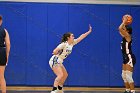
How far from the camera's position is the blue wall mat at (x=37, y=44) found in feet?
34.2

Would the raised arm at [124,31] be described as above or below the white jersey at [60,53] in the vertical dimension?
above

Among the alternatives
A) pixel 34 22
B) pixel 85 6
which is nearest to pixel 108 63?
pixel 85 6

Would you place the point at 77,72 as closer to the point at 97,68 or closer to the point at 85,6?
the point at 97,68

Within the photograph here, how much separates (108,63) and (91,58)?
0.55 m

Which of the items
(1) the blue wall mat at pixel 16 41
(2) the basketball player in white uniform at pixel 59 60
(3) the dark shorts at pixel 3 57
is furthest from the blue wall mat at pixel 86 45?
(3) the dark shorts at pixel 3 57

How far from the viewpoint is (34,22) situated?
34.2 feet

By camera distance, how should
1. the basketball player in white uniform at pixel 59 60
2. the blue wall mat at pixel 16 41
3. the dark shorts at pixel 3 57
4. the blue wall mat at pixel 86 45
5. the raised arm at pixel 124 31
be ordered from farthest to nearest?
the blue wall mat at pixel 86 45 → the blue wall mat at pixel 16 41 → the raised arm at pixel 124 31 → the basketball player in white uniform at pixel 59 60 → the dark shorts at pixel 3 57

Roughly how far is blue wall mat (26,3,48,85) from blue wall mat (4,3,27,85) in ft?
0.50

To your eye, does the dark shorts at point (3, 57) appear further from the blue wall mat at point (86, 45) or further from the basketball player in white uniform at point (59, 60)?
the blue wall mat at point (86, 45)

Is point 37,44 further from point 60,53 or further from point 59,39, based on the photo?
point 60,53

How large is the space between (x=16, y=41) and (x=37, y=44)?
0.64 m

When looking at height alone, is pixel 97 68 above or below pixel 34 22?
below

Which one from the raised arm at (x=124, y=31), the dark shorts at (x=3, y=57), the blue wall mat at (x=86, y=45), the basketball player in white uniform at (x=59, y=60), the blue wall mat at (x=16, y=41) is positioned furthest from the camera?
the blue wall mat at (x=86, y=45)

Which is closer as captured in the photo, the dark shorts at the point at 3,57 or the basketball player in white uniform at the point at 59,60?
the dark shorts at the point at 3,57
